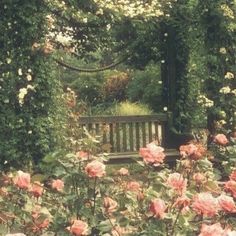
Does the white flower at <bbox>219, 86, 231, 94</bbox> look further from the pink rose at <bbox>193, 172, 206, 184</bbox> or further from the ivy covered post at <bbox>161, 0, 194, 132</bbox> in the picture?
the pink rose at <bbox>193, 172, 206, 184</bbox>

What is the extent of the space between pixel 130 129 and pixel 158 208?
20.2 ft

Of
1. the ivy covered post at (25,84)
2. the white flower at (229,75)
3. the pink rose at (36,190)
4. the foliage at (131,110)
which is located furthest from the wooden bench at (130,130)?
the pink rose at (36,190)

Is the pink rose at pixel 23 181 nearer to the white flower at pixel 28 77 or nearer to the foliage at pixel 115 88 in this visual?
the white flower at pixel 28 77

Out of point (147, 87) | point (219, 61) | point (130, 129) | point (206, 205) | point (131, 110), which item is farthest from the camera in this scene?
point (147, 87)

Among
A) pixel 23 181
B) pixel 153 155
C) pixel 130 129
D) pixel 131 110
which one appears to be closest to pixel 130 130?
pixel 130 129

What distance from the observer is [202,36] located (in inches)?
323

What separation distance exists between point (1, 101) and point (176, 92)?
3.36 metres

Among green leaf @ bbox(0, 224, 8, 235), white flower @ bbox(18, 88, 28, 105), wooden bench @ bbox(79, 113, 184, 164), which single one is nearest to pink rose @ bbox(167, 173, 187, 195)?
green leaf @ bbox(0, 224, 8, 235)

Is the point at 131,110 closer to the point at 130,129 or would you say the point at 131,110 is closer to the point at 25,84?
the point at 130,129

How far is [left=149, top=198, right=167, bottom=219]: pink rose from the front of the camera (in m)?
2.91

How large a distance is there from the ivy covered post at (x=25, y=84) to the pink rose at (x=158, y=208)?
3.85 metres

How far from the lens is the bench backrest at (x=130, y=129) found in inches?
350

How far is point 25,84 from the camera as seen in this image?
6.68 meters

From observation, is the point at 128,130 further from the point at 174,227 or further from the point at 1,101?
the point at 174,227
